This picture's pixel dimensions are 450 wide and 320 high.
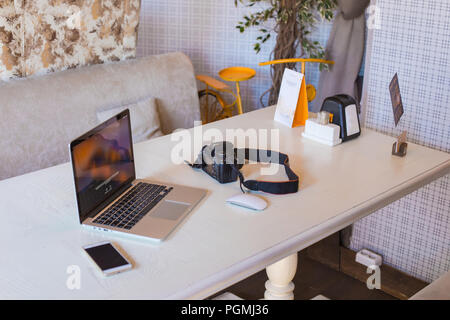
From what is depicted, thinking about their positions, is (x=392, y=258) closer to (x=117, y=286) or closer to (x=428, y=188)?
(x=428, y=188)

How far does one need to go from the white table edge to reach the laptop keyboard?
32 cm

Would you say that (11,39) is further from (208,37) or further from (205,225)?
(208,37)

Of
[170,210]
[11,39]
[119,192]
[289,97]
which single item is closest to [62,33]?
[11,39]

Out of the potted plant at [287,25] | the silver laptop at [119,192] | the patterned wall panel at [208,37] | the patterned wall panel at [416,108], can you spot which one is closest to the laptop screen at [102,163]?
the silver laptop at [119,192]

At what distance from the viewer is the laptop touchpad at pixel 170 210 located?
1569 mm

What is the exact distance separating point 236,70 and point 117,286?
2.49 metres

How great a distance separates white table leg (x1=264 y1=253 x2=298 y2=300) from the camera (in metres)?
1.99

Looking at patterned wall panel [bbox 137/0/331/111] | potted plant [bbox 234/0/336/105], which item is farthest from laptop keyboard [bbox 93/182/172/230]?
patterned wall panel [bbox 137/0/331/111]

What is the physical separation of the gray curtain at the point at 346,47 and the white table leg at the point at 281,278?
1.81 metres

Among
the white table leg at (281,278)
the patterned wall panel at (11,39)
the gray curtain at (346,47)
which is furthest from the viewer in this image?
the gray curtain at (346,47)

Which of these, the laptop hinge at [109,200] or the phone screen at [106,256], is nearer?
the phone screen at [106,256]

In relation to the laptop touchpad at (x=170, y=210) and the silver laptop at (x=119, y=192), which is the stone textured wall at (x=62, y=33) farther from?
the laptop touchpad at (x=170, y=210)

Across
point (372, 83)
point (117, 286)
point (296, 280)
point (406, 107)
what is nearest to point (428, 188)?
point (406, 107)

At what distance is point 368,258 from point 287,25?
5.48 ft
